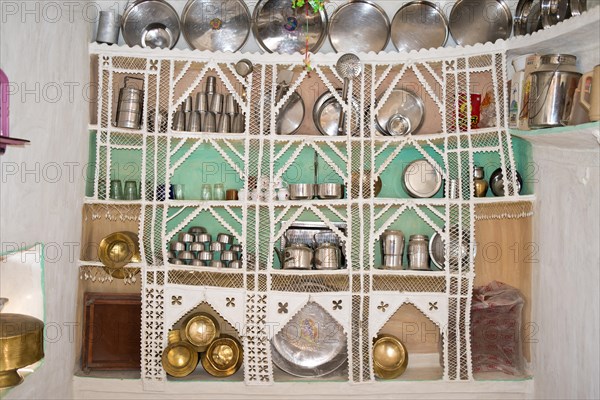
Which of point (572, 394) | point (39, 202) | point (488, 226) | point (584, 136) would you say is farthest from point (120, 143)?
point (572, 394)

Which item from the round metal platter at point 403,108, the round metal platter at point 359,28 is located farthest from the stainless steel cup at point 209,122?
the round metal platter at point 403,108

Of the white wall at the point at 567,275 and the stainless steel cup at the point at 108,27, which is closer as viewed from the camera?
the white wall at the point at 567,275

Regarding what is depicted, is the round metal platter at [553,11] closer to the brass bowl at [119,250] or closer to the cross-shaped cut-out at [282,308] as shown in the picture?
the cross-shaped cut-out at [282,308]

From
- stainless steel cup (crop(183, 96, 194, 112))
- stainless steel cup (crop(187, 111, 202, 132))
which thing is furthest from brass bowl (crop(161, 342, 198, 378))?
stainless steel cup (crop(183, 96, 194, 112))

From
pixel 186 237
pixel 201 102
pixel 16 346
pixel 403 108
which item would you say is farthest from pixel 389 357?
pixel 16 346

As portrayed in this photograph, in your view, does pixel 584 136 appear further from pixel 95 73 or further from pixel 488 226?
pixel 95 73

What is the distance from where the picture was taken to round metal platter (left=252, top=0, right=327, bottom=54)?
3619 millimetres

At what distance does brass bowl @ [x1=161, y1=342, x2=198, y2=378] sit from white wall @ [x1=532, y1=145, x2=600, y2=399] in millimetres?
1888

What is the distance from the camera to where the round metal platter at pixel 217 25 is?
142 inches

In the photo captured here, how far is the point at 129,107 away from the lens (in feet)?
11.1

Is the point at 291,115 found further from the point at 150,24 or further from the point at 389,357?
the point at 389,357

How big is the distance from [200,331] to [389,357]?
108cm

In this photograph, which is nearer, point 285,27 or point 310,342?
point 310,342

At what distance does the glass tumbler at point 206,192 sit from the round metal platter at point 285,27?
884 millimetres
